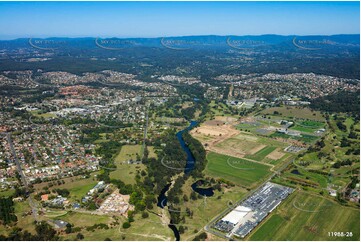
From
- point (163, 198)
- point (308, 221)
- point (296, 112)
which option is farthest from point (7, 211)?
point (296, 112)

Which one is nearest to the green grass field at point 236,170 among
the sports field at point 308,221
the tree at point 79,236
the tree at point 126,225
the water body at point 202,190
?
the water body at point 202,190

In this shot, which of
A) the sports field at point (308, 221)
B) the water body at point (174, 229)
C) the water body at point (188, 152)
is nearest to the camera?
the sports field at point (308, 221)

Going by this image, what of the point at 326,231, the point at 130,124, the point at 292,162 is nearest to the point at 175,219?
the point at 326,231

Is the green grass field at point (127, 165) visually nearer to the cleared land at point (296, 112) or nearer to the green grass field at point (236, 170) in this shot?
the green grass field at point (236, 170)

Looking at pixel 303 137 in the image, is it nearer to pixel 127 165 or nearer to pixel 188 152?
pixel 188 152

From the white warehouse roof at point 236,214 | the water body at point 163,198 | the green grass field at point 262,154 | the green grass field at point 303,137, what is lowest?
the water body at point 163,198

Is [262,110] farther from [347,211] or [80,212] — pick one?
[80,212]
